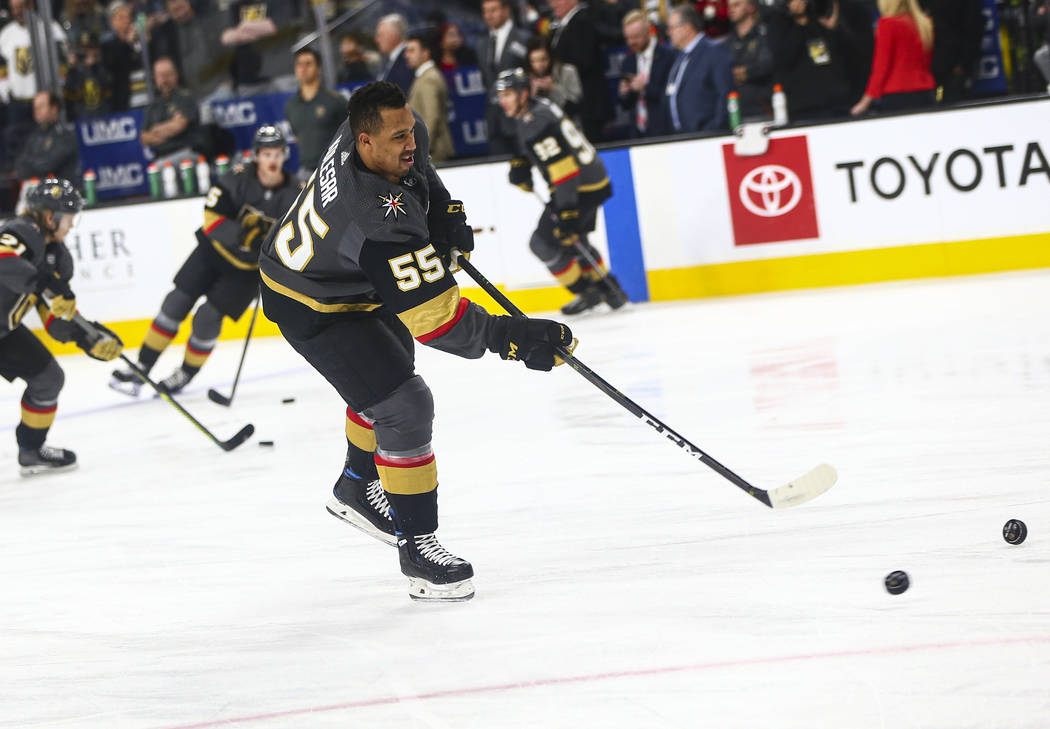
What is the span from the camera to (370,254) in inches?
119

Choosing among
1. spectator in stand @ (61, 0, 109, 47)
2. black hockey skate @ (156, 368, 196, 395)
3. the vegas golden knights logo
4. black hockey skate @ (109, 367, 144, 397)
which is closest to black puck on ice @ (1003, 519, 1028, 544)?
black hockey skate @ (156, 368, 196, 395)

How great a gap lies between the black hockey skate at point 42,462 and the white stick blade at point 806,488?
336 cm

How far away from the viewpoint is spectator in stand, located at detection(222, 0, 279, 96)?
411 inches

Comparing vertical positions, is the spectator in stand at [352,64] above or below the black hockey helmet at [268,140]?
above

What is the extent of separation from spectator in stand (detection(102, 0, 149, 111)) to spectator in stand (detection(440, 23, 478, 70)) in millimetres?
2507

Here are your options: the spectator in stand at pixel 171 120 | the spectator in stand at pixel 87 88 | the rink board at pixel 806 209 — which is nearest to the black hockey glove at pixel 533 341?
the rink board at pixel 806 209

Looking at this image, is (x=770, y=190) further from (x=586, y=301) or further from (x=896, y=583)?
(x=896, y=583)

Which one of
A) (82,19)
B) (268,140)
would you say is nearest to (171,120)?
(82,19)

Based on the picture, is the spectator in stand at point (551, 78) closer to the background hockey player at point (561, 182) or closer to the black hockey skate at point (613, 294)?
the background hockey player at point (561, 182)

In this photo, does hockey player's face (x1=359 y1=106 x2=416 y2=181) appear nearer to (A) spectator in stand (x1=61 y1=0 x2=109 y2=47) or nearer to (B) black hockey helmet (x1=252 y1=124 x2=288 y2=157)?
(B) black hockey helmet (x1=252 y1=124 x2=288 y2=157)

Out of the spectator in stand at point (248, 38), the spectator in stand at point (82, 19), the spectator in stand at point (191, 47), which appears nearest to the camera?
the spectator in stand at point (248, 38)

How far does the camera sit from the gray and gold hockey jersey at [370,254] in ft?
9.85

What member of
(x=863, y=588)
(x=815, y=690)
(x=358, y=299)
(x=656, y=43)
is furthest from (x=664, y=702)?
(x=656, y=43)

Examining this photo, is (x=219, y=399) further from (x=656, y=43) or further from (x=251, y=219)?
(x=656, y=43)
